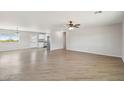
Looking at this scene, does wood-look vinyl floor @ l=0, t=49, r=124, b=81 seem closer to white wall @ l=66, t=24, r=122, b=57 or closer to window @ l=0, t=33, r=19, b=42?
white wall @ l=66, t=24, r=122, b=57

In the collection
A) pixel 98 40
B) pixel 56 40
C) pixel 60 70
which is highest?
pixel 56 40

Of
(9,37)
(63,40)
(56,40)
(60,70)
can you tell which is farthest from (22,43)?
(60,70)

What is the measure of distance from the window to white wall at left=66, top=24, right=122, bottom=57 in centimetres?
513

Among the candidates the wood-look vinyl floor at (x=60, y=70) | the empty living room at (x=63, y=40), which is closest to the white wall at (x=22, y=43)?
the empty living room at (x=63, y=40)

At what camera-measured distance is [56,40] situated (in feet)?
41.5

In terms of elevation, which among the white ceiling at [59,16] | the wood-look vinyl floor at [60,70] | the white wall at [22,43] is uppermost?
the white ceiling at [59,16]

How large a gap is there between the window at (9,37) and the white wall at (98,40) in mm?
5132

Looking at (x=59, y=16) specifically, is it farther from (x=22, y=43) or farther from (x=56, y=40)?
(x=22, y=43)

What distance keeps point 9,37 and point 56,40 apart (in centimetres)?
453

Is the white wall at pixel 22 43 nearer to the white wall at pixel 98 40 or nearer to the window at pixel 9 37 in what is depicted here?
the window at pixel 9 37

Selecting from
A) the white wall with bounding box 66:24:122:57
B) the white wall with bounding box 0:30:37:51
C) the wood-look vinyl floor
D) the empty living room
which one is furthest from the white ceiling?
the white wall with bounding box 0:30:37:51

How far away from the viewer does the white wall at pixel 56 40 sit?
12.0 metres
